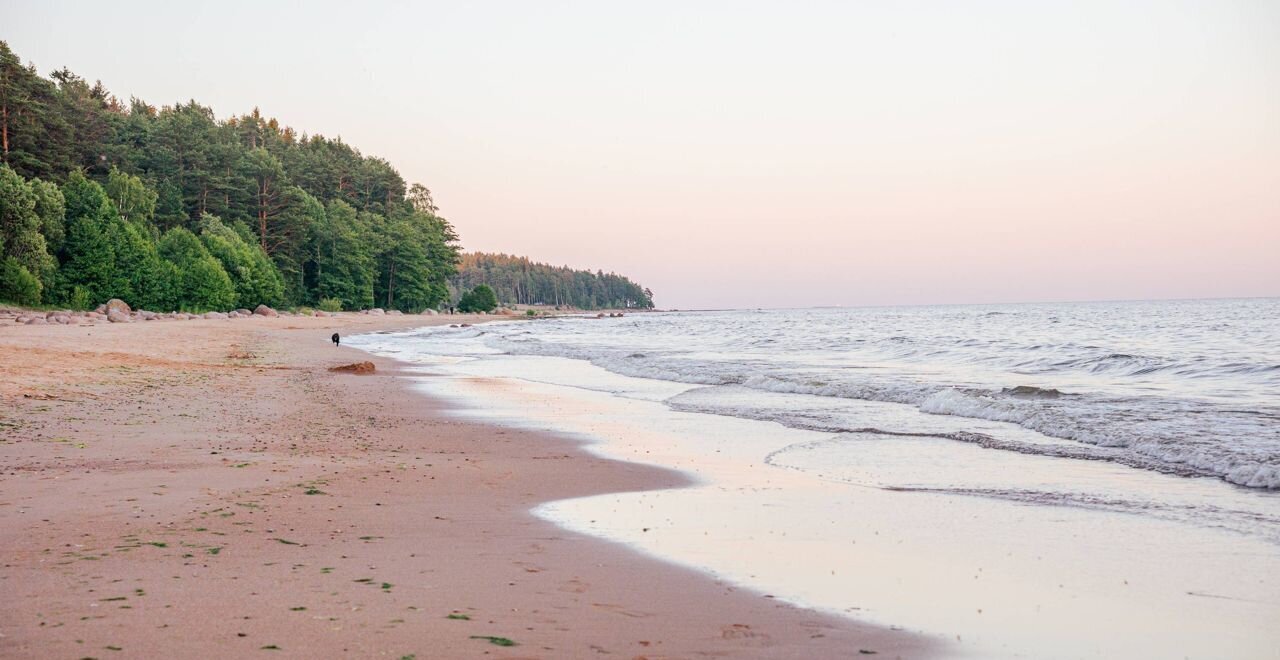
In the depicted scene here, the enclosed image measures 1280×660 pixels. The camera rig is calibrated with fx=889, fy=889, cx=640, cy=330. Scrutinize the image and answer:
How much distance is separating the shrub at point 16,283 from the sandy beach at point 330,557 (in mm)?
40245

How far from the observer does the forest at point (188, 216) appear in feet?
166

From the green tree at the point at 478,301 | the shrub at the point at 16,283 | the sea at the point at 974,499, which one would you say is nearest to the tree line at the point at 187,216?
the shrub at the point at 16,283

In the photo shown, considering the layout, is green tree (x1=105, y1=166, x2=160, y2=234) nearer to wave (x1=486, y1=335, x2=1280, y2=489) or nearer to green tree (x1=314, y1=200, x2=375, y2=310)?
green tree (x1=314, y1=200, x2=375, y2=310)

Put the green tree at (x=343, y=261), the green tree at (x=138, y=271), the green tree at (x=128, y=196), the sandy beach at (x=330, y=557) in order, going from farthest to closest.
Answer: the green tree at (x=343, y=261) < the green tree at (x=128, y=196) < the green tree at (x=138, y=271) < the sandy beach at (x=330, y=557)

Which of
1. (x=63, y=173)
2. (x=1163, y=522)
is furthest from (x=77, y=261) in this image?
(x=1163, y=522)

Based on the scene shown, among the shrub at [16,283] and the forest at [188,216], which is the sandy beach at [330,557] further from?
the forest at [188,216]

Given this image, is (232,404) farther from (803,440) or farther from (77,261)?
(77,261)

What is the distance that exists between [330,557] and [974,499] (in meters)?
5.37

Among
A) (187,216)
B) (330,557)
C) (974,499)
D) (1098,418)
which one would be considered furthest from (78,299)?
(974,499)

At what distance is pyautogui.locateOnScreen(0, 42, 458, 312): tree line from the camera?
5069 cm

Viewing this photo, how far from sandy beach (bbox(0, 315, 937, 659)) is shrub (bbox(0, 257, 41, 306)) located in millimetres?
40245

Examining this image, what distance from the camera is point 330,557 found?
5.30 m

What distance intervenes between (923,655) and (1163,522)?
13.2 ft

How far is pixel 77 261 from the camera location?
2026 inches
